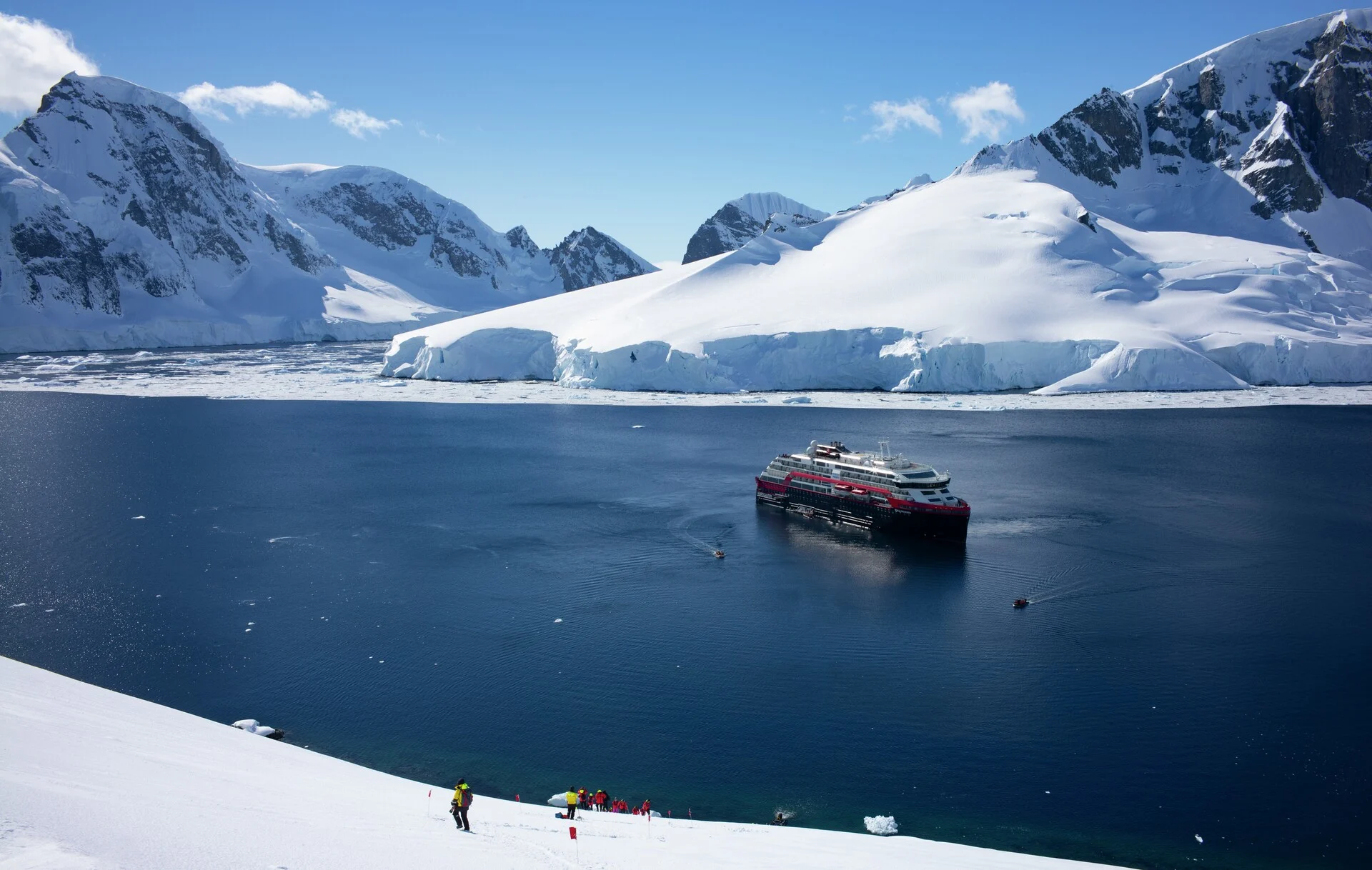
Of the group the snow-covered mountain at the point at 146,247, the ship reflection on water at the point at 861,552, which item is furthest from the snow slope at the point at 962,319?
the snow-covered mountain at the point at 146,247

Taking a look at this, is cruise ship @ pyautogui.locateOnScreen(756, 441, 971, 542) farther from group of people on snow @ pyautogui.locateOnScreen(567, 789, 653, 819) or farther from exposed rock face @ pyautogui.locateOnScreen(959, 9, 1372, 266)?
exposed rock face @ pyautogui.locateOnScreen(959, 9, 1372, 266)

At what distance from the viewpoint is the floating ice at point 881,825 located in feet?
58.4

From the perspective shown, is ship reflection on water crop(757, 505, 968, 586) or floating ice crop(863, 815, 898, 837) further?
ship reflection on water crop(757, 505, 968, 586)

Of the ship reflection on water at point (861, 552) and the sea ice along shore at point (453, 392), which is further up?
the sea ice along shore at point (453, 392)

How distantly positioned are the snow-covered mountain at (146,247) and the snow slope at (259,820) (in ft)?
424

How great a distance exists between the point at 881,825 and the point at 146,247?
161882 millimetres

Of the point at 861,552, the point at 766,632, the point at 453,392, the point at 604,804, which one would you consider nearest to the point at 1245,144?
the point at 453,392

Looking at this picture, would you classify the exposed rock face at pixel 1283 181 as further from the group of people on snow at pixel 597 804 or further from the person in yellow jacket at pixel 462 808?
the person in yellow jacket at pixel 462 808

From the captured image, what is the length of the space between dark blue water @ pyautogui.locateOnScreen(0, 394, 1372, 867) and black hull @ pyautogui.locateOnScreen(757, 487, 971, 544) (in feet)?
3.10

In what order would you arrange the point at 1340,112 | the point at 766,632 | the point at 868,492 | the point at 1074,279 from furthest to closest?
1. the point at 1340,112
2. the point at 1074,279
3. the point at 868,492
4. the point at 766,632

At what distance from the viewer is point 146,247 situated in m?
148

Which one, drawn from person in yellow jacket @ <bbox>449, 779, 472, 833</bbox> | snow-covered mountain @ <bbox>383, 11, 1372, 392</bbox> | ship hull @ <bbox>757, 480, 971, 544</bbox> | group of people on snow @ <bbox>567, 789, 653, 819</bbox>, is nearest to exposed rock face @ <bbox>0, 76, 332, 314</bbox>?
snow-covered mountain @ <bbox>383, 11, 1372, 392</bbox>

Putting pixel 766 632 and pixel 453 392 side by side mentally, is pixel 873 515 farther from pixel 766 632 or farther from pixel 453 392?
pixel 453 392

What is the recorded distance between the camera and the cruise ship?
126 feet
